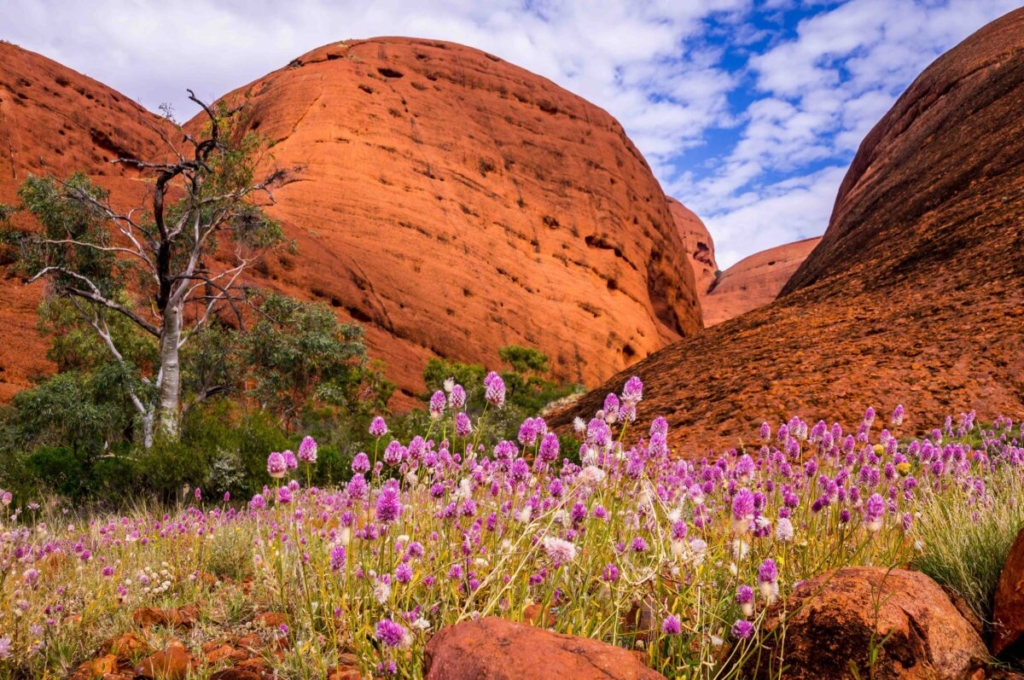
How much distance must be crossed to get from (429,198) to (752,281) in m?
75.9

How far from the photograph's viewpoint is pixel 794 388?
990 cm

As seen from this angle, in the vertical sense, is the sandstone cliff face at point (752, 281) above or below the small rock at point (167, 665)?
above

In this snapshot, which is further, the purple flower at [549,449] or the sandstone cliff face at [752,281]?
the sandstone cliff face at [752,281]

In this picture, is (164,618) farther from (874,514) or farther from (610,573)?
(874,514)

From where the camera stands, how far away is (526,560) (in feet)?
7.14

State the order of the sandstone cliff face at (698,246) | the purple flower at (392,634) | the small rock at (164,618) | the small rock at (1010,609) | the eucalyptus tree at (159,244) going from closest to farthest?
the purple flower at (392,634), the small rock at (1010,609), the small rock at (164,618), the eucalyptus tree at (159,244), the sandstone cliff face at (698,246)

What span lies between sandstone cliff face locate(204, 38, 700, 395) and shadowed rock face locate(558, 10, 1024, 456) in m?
17.4

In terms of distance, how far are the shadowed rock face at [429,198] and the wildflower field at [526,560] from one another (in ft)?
75.6

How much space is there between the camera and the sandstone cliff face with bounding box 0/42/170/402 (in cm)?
2266

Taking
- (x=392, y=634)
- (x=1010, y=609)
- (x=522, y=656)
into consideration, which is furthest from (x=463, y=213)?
(x=522, y=656)

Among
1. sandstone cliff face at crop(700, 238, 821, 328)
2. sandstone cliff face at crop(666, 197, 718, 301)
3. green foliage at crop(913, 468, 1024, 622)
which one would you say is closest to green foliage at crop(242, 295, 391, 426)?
green foliage at crop(913, 468, 1024, 622)

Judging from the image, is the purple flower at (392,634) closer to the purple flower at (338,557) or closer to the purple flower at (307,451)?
the purple flower at (338,557)

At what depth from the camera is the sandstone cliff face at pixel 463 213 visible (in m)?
32.5

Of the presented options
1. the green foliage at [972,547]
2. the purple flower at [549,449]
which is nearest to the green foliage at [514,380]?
the green foliage at [972,547]
